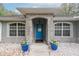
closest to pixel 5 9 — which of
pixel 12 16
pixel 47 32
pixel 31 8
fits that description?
pixel 12 16

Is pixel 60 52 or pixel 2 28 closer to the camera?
pixel 60 52

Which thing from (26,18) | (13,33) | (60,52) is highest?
(26,18)

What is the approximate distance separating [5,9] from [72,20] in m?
4.78

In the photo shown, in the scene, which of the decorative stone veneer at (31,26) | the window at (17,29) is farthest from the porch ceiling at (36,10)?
the window at (17,29)

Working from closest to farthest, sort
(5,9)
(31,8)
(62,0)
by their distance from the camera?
(62,0) → (31,8) → (5,9)

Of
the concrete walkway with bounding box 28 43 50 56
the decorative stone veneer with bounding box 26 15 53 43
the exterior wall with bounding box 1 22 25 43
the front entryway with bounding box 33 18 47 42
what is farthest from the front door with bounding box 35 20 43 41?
the concrete walkway with bounding box 28 43 50 56

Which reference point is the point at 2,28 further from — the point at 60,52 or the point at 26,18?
the point at 60,52

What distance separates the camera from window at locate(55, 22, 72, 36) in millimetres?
15734

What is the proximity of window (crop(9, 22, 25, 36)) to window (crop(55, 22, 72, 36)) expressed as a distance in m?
2.39

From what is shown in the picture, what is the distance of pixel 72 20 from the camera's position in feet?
52.2

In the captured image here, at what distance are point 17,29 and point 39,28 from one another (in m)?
1.63

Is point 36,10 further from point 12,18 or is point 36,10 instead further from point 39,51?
point 39,51

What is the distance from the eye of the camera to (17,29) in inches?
626

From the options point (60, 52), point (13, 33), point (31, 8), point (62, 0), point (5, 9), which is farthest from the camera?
point (13, 33)
